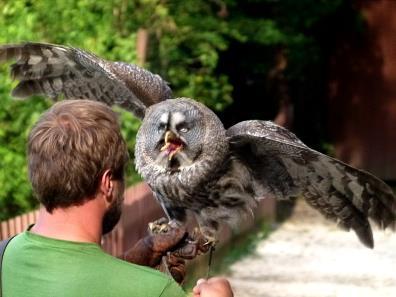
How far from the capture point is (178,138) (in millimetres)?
4332

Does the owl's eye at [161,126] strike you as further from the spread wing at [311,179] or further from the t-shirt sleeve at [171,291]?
the t-shirt sleeve at [171,291]

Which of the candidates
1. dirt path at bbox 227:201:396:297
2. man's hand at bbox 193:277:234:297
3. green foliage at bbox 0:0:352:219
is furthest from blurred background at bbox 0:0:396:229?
man's hand at bbox 193:277:234:297

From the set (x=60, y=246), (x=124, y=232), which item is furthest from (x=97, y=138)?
(x=124, y=232)

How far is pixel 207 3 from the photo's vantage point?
9.49m

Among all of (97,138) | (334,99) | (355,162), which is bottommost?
(355,162)

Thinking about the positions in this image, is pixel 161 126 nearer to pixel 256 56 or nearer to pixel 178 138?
pixel 178 138

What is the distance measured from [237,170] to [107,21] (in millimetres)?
3352

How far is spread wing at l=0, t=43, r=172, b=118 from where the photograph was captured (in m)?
4.66

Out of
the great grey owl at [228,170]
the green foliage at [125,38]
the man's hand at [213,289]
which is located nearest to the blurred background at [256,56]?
the green foliage at [125,38]

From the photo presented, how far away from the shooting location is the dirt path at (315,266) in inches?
295

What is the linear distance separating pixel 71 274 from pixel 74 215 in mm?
143

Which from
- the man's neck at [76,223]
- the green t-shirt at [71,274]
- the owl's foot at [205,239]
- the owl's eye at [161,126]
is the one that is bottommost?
the owl's foot at [205,239]

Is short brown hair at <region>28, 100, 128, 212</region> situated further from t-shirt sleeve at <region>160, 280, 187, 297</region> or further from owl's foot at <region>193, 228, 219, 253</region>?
owl's foot at <region>193, 228, 219, 253</region>

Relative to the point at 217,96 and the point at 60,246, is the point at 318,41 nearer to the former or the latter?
the point at 217,96
